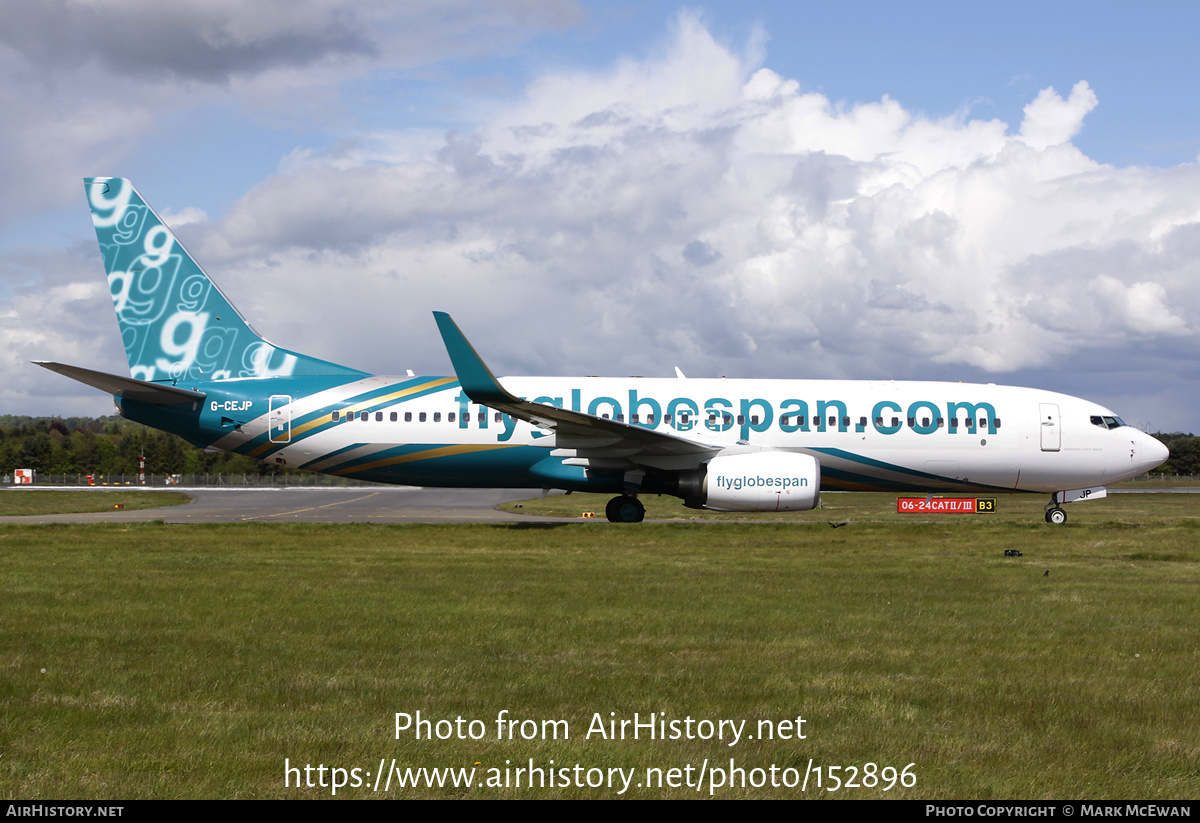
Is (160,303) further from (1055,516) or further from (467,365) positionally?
(1055,516)

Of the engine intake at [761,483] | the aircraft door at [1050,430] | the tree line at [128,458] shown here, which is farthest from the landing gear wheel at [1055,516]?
the tree line at [128,458]

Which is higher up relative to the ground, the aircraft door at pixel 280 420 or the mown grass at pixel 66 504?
the aircraft door at pixel 280 420

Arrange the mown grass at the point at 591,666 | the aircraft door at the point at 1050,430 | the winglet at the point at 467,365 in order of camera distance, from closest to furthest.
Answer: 1. the mown grass at the point at 591,666
2. the winglet at the point at 467,365
3. the aircraft door at the point at 1050,430

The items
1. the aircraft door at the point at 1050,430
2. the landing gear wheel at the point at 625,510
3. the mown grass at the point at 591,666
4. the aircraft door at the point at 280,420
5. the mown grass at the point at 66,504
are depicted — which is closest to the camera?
the mown grass at the point at 591,666

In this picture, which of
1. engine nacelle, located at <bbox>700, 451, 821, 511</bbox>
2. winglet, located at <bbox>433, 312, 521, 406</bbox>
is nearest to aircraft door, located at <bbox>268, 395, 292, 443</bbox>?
winglet, located at <bbox>433, 312, 521, 406</bbox>

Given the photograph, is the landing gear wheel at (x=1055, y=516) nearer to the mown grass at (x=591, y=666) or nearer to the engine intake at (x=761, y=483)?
the engine intake at (x=761, y=483)

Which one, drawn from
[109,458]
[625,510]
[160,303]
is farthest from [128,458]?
[625,510]

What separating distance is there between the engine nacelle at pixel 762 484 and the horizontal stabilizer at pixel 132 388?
1230 centimetres

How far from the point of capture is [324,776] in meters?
4.98

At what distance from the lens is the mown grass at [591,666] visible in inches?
206

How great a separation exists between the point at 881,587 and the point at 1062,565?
182 inches

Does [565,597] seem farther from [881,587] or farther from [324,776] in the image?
[324,776]
